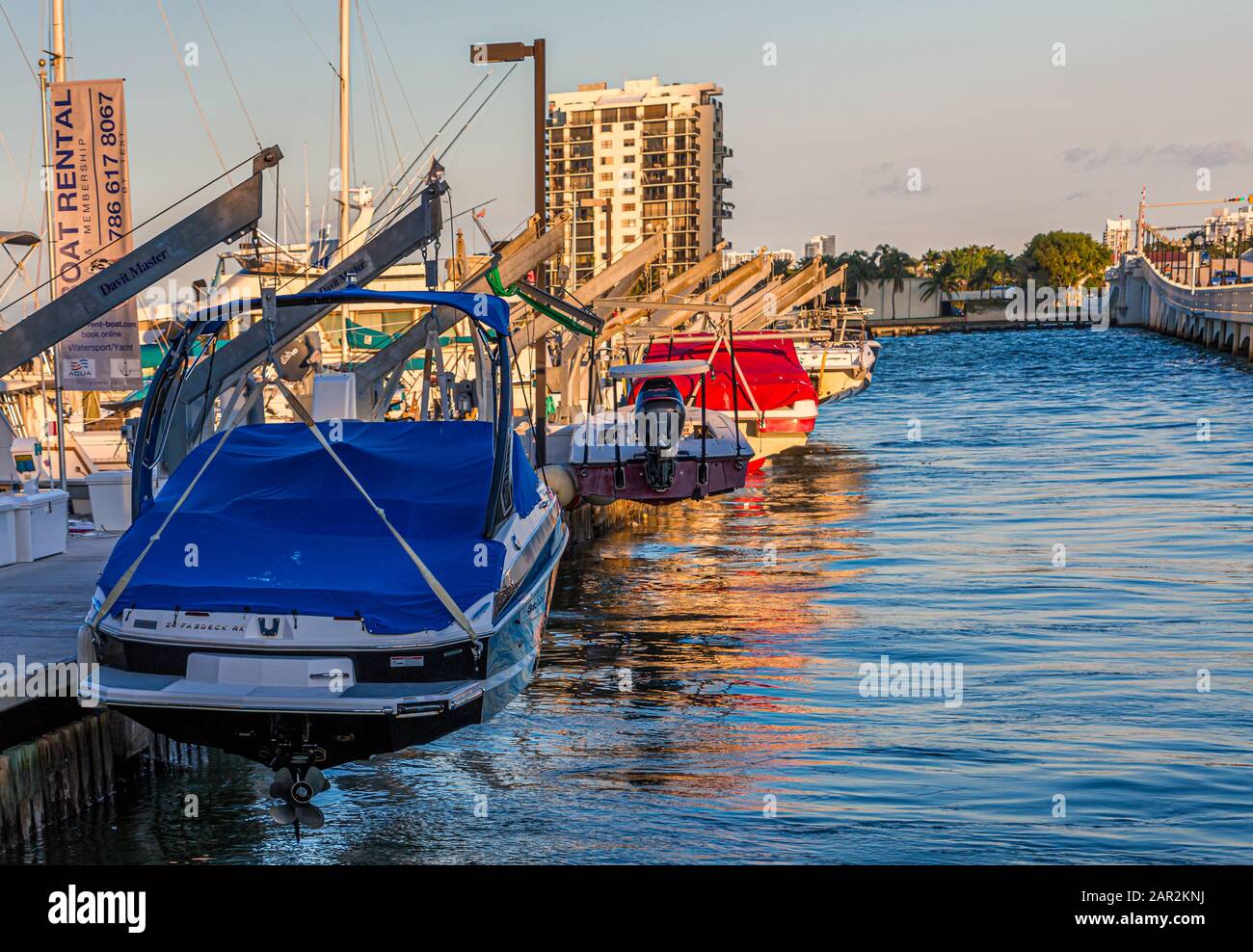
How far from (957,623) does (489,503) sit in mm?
8839

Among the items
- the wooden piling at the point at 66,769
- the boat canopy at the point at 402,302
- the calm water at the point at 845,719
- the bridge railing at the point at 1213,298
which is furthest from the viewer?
the bridge railing at the point at 1213,298

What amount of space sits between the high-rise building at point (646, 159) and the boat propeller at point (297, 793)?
166m

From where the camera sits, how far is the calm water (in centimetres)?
998

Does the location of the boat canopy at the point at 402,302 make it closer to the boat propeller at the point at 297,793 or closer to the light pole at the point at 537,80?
the boat propeller at the point at 297,793

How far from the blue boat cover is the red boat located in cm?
1679

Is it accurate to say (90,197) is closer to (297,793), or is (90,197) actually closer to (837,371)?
(297,793)

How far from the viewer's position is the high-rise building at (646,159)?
580 ft

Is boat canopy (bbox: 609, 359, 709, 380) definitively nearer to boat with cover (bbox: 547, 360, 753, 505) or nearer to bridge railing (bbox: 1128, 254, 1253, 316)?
boat with cover (bbox: 547, 360, 753, 505)

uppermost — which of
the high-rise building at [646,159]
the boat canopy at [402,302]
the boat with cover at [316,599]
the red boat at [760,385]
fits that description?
the high-rise building at [646,159]

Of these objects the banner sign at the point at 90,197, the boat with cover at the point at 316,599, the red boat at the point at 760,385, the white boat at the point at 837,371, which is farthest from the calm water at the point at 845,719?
the white boat at the point at 837,371

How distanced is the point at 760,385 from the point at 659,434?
11.1 metres

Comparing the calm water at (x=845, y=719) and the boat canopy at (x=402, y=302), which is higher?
the boat canopy at (x=402, y=302)
